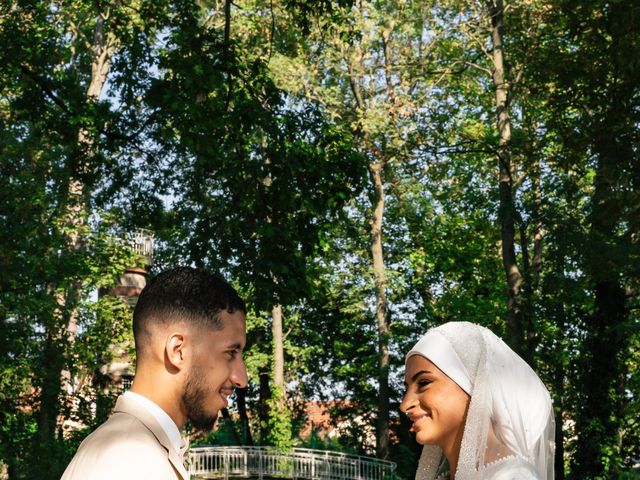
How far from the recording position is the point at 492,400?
11.4ft

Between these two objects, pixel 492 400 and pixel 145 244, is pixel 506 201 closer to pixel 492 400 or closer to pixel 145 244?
pixel 145 244

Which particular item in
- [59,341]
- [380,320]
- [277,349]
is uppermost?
[380,320]

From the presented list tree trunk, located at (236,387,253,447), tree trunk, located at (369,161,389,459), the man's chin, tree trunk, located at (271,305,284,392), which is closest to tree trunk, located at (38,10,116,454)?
tree trunk, located at (271,305,284,392)

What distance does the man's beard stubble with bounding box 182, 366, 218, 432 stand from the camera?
2453 millimetres

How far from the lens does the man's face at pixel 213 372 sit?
2.47 m

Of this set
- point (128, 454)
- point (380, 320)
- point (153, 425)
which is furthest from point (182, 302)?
point (380, 320)

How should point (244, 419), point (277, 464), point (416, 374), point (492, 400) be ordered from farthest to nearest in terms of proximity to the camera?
point (244, 419) → point (277, 464) → point (416, 374) → point (492, 400)

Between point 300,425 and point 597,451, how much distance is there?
18396mm

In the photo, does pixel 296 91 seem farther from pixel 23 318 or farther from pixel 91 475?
pixel 91 475

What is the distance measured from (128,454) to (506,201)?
69.3 feet

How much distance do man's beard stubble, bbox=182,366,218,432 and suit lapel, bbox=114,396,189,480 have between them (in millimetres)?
155

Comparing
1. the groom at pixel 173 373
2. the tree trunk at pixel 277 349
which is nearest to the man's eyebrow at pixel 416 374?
the groom at pixel 173 373

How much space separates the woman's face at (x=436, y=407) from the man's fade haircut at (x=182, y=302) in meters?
1.18

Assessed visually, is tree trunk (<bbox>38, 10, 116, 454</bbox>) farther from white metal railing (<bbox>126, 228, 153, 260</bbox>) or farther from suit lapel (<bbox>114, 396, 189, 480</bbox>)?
suit lapel (<bbox>114, 396, 189, 480</bbox>)
